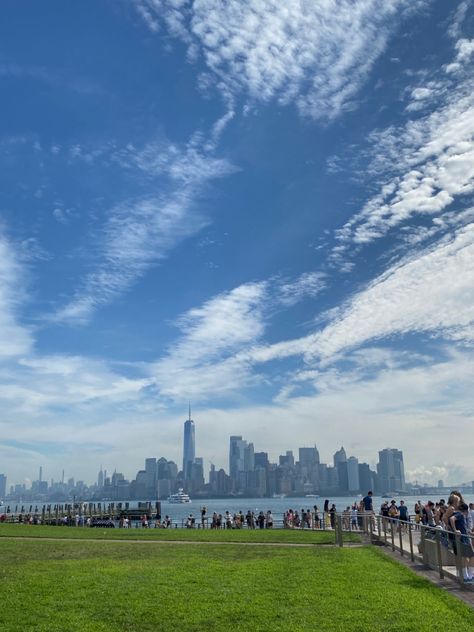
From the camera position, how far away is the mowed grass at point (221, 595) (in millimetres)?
9148

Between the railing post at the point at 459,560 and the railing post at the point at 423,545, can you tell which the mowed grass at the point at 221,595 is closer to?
the railing post at the point at 459,560

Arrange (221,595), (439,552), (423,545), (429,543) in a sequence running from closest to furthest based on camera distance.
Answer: (221,595) → (439,552) → (429,543) → (423,545)

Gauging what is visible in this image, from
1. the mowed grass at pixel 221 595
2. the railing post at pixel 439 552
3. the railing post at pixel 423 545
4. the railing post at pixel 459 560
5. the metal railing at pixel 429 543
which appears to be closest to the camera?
the mowed grass at pixel 221 595

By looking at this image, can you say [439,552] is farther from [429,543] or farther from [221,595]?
[221,595]

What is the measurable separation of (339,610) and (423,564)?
21.3 ft

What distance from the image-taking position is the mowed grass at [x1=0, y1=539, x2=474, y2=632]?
9148 millimetres

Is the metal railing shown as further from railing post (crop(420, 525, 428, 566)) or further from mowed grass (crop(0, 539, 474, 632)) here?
mowed grass (crop(0, 539, 474, 632))

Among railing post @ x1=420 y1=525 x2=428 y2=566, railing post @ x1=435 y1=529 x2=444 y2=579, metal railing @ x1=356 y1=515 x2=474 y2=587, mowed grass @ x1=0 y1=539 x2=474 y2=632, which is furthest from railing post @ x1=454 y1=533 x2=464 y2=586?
railing post @ x1=420 y1=525 x2=428 y2=566

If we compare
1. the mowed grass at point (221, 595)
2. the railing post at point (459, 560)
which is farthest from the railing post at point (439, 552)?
the railing post at point (459, 560)

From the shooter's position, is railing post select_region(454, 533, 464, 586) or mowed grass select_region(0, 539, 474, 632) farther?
railing post select_region(454, 533, 464, 586)

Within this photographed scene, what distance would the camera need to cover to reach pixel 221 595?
36.3 ft

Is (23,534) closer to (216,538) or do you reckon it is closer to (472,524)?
(216,538)

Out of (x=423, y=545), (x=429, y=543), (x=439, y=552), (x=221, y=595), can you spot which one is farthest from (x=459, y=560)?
(x=221, y=595)

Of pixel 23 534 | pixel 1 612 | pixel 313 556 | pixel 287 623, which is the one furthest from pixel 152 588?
pixel 23 534
